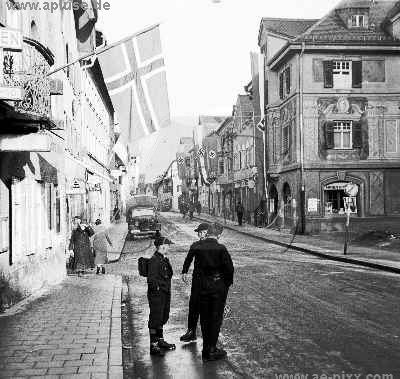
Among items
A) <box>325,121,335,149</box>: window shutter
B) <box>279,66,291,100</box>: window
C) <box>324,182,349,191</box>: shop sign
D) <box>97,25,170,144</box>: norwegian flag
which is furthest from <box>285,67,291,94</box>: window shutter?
<box>97,25,170,144</box>: norwegian flag

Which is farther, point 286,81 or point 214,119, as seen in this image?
point 214,119

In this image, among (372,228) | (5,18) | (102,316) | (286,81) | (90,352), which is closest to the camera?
(90,352)

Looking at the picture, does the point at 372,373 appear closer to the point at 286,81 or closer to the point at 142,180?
the point at 286,81

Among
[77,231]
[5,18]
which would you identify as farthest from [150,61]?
[77,231]

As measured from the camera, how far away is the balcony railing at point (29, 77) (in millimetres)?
9031

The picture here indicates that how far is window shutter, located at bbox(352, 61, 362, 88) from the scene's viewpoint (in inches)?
1227

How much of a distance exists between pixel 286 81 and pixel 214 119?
5077 centimetres

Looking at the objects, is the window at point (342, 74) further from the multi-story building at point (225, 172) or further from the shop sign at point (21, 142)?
the shop sign at point (21, 142)

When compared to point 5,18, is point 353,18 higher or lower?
higher

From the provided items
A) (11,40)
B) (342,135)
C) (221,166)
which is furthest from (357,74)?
(221,166)

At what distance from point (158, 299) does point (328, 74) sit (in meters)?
26.5

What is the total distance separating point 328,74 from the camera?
31.1m

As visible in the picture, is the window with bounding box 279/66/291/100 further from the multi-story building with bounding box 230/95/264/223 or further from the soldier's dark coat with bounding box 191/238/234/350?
the soldier's dark coat with bounding box 191/238/234/350

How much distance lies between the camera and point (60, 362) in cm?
620
